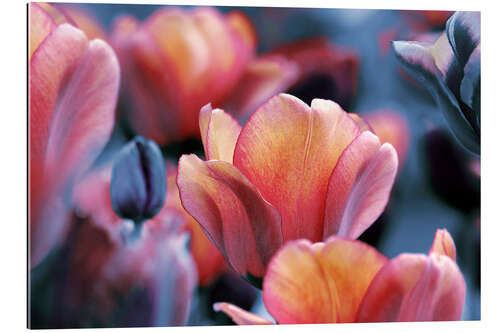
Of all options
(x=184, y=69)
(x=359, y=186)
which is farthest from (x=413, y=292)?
(x=184, y=69)

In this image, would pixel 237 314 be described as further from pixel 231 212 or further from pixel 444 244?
pixel 444 244

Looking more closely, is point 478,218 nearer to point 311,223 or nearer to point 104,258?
point 311,223

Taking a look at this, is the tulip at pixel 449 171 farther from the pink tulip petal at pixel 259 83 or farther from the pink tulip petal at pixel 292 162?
the pink tulip petal at pixel 259 83

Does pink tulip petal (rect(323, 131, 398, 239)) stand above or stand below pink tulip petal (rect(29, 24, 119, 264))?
below

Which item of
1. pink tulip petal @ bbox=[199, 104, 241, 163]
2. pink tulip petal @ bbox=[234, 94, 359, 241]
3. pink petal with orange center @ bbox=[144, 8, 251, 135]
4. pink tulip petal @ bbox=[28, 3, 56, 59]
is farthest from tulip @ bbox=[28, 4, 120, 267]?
pink tulip petal @ bbox=[234, 94, 359, 241]

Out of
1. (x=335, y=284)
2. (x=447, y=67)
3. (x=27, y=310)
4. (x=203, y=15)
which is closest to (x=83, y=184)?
(x=27, y=310)

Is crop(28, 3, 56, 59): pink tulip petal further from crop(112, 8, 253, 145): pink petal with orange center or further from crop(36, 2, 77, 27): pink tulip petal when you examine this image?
crop(112, 8, 253, 145): pink petal with orange center

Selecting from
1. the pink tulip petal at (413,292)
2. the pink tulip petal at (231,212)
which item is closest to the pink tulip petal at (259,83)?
the pink tulip petal at (231,212)
